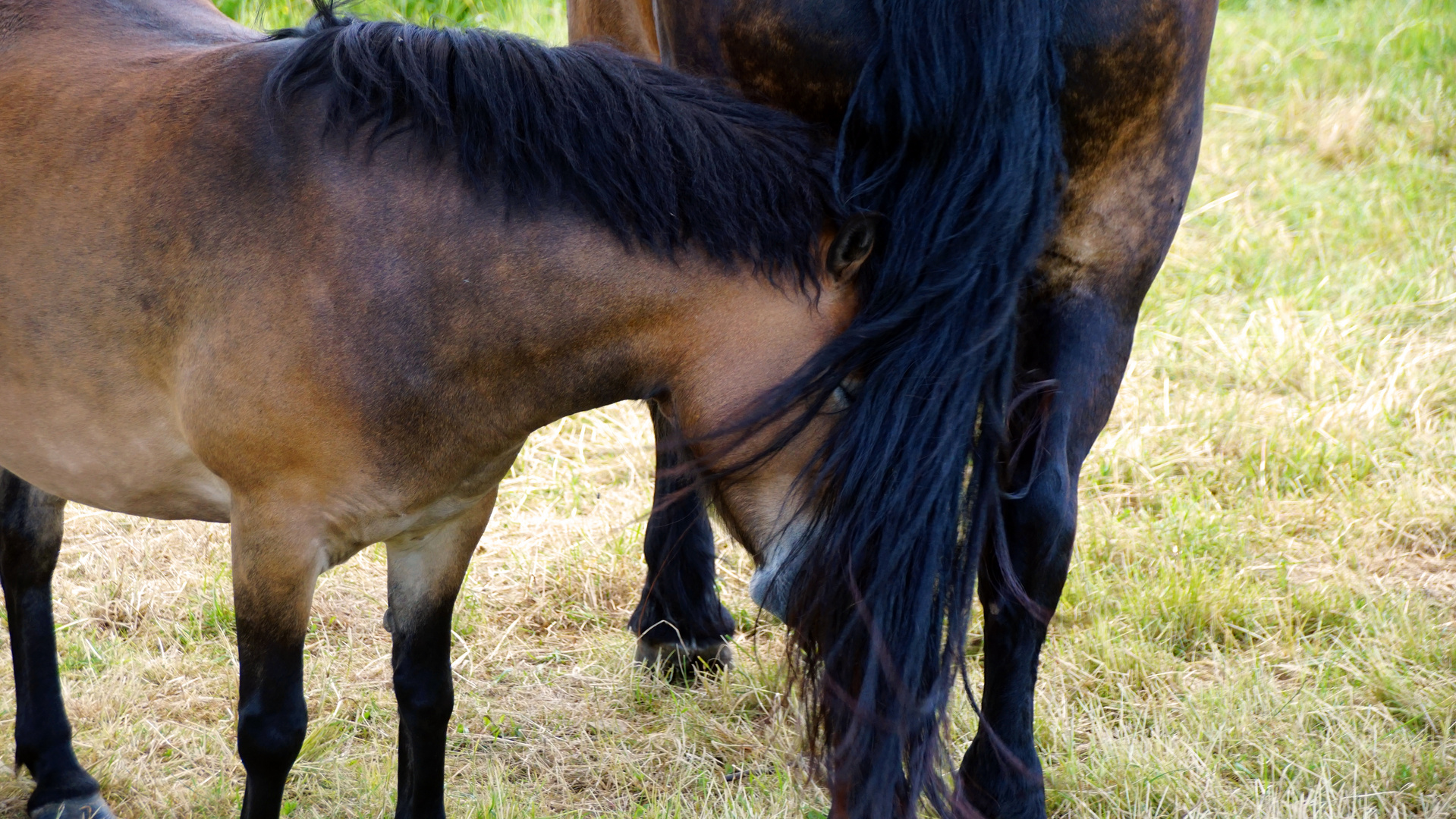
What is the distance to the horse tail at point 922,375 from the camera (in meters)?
1.50

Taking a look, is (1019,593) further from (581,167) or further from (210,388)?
(210,388)

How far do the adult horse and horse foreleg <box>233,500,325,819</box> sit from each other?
0.53 m

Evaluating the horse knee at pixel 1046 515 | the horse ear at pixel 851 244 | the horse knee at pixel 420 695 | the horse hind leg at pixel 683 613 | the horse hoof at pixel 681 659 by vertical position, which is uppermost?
the horse ear at pixel 851 244

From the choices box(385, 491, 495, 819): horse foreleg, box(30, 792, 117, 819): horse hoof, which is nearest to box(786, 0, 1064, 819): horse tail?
box(385, 491, 495, 819): horse foreleg

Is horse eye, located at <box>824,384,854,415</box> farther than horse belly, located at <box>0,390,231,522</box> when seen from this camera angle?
No

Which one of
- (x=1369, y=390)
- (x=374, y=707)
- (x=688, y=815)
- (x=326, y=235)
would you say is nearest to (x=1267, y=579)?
(x=1369, y=390)

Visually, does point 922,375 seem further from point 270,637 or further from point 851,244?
point 270,637

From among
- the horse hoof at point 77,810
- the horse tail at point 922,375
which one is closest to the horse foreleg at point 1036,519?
the horse tail at point 922,375

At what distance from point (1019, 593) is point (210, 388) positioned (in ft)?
3.72

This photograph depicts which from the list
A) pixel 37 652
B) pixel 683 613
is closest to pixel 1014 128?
pixel 683 613

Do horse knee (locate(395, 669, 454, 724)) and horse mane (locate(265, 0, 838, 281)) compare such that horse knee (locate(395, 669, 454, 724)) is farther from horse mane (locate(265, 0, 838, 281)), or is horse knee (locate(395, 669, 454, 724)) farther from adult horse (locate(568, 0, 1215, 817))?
horse mane (locate(265, 0, 838, 281))

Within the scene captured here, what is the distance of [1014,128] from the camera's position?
1559 millimetres

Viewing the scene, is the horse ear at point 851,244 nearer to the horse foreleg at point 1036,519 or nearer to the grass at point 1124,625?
the horse foreleg at point 1036,519

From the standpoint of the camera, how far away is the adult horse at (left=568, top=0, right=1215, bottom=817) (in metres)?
1.58
